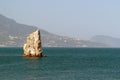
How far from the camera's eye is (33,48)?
173500 millimetres

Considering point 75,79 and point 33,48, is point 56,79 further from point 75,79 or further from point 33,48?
point 33,48

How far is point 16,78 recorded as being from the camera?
8825 centimetres

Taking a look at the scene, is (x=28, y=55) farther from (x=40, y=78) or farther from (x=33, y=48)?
(x=40, y=78)

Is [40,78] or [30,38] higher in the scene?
[30,38]

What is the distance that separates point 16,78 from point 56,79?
877 centimetres

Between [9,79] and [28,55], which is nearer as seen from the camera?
[9,79]

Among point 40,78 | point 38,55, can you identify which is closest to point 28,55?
point 38,55

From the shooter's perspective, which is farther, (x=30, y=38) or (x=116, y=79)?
(x=30, y=38)

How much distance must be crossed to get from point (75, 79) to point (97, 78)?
5.57 meters

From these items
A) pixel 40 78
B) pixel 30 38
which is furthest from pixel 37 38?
pixel 40 78

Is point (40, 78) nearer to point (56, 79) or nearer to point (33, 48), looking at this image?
point (56, 79)

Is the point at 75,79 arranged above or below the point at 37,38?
below

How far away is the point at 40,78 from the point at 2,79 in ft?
29.0

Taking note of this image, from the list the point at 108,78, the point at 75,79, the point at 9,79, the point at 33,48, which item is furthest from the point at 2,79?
the point at 33,48
